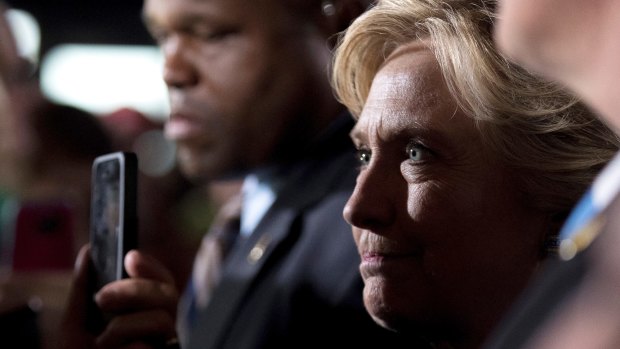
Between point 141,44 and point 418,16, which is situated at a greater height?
point 418,16

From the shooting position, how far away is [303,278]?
1080mm

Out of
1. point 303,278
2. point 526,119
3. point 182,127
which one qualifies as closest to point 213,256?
point 182,127

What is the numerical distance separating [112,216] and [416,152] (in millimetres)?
326

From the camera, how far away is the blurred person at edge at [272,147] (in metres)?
1.05

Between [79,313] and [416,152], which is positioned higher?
[416,152]

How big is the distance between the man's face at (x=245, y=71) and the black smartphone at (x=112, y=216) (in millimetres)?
329

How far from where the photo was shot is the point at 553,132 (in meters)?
0.73

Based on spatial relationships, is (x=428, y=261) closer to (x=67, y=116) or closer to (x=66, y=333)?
(x=66, y=333)

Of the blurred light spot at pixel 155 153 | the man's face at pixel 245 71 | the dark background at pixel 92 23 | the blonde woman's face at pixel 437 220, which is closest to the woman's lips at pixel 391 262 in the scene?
the blonde woman's face at pixel 437 220

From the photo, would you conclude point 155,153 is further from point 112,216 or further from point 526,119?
point 526,119

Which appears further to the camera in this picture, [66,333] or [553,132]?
[66,333]

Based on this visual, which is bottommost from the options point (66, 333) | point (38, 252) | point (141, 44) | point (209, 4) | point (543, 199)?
point (141, 44)

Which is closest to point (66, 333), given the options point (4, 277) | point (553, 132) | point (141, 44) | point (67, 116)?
point (553, 132)

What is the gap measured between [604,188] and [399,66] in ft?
1.56
